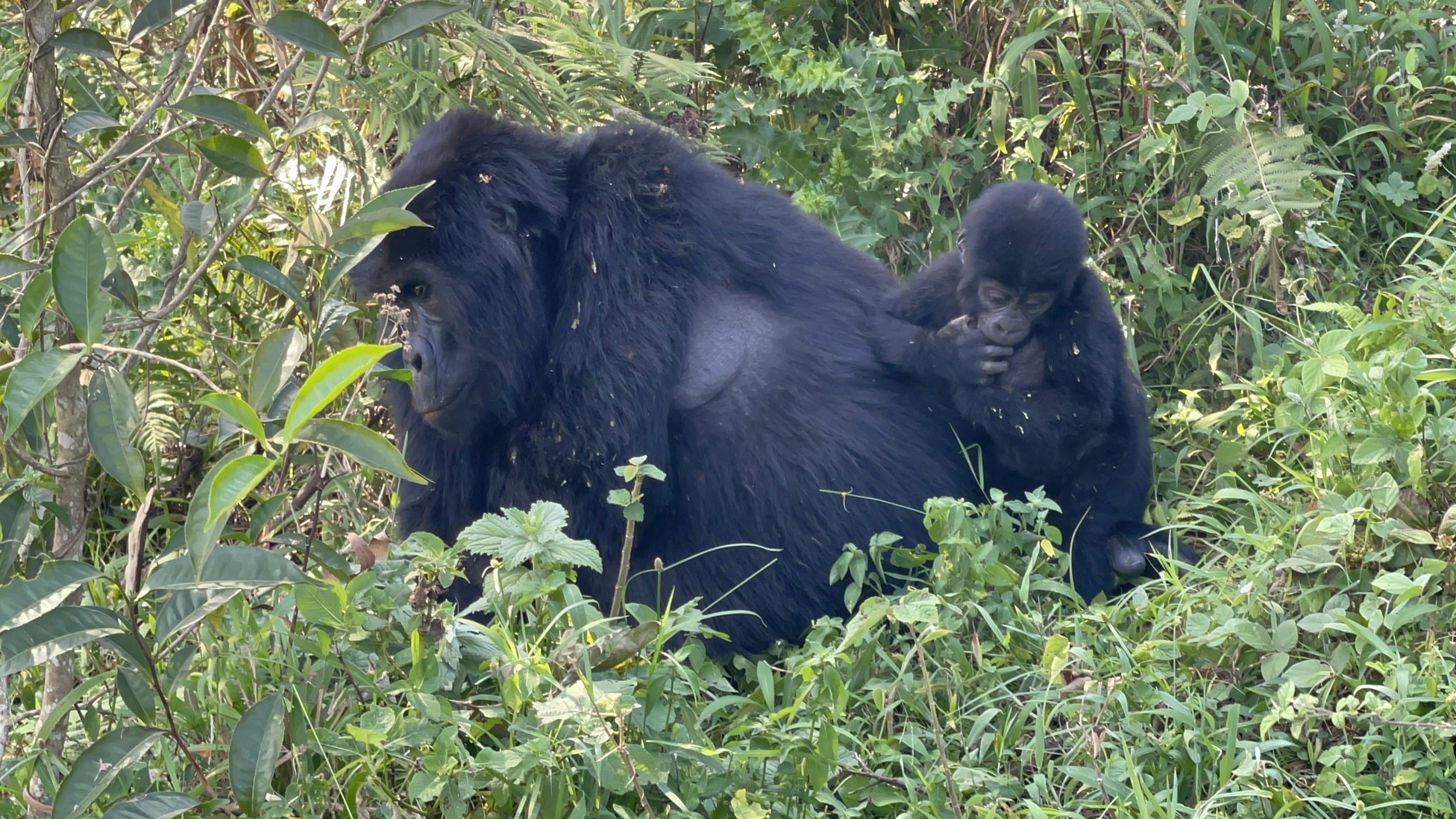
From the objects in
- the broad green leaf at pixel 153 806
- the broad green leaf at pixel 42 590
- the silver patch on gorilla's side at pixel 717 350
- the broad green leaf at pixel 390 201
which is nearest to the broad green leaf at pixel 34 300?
the broad green leaf at pixel 42 590

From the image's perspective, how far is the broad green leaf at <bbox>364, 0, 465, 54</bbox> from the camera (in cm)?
234

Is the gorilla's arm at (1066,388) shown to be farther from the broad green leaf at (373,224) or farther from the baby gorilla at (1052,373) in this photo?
the broad green leaf at (373,224)

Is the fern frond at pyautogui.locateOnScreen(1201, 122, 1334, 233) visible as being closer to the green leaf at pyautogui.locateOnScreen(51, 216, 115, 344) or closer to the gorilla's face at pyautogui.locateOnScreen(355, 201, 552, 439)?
the gorilla's face at pyautogui.locateOnScreen(355, 201, 552, 439)

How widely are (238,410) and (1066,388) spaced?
6.50ft

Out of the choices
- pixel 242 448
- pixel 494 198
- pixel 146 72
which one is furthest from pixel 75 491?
pixel 146 72

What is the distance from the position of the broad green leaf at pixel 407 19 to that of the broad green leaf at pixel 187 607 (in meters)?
0.96

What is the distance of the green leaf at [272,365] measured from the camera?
1.92 m

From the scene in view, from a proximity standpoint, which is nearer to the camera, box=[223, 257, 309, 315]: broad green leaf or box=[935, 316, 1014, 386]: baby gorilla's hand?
box=[223, 257, 309, 315]: broad green leaf

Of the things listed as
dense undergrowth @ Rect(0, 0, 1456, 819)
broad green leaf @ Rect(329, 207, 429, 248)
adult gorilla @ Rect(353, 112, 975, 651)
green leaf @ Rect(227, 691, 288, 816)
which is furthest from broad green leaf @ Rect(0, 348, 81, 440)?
adult gorilla @ Rect(353, 112, 975, 651)

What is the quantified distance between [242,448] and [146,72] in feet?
9.13

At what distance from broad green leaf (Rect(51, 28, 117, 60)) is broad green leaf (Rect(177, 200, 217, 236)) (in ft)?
0.95

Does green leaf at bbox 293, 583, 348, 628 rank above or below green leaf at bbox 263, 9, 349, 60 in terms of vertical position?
below

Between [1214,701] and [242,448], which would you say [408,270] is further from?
[1214,701]

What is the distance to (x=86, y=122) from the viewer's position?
2281 millimetres
